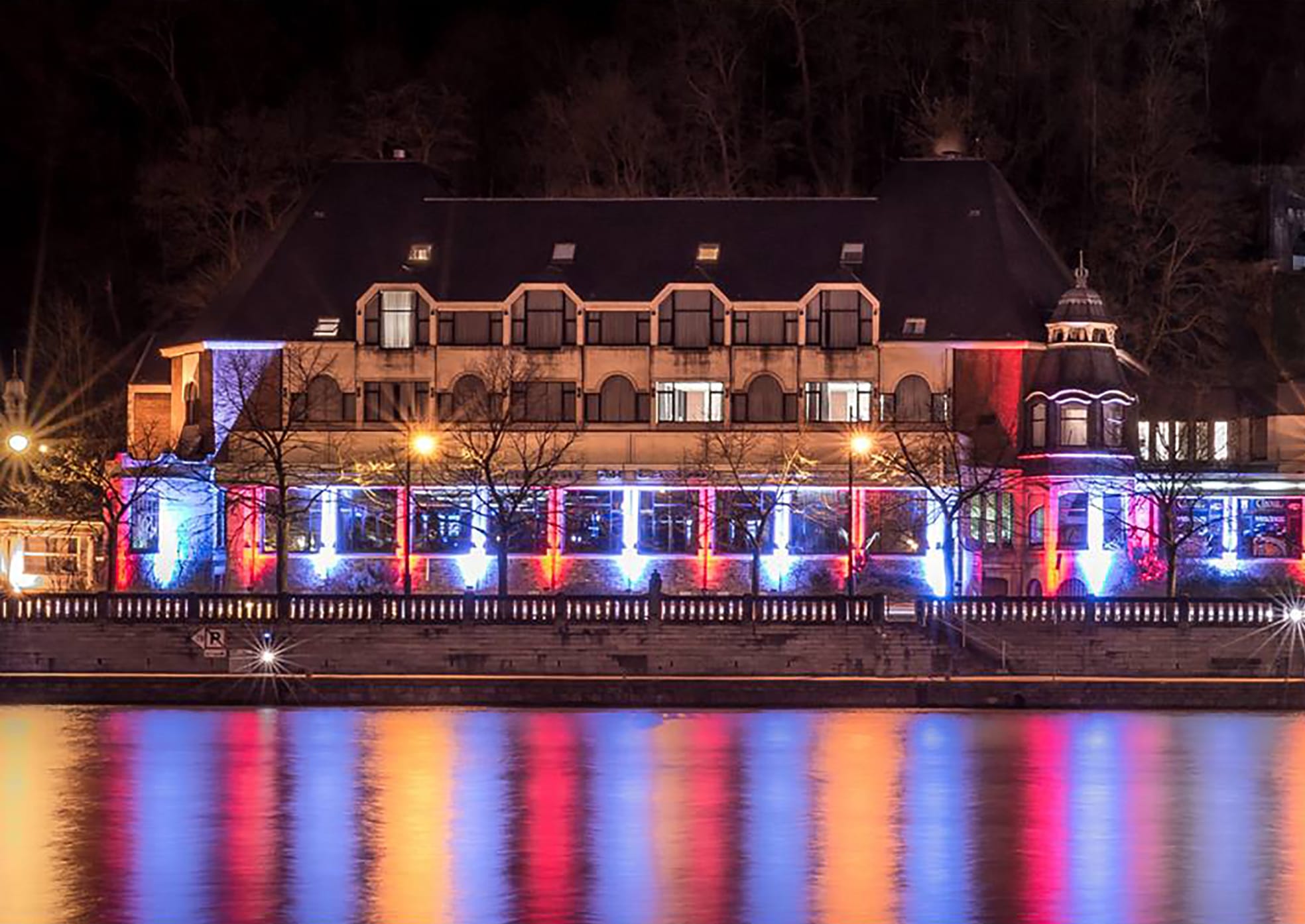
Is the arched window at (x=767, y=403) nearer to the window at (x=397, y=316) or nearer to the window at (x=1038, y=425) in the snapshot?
the window at (x=1038, y=425)

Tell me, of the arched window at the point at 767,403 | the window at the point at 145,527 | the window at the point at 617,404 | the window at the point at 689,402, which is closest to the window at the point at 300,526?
the window at the point at 145,527

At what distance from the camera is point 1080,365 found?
96062 millimetres

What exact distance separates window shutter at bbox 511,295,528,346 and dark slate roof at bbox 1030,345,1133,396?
1667 centimetres

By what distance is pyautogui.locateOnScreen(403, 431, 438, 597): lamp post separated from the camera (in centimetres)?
8956

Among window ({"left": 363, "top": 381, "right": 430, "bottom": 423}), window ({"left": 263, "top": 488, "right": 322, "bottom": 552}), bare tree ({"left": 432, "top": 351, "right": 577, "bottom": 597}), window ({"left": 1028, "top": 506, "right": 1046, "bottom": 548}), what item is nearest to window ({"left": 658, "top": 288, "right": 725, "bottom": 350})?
bare tree ({"left": 432, "top": 351, "right": 577, "bottom": 597})

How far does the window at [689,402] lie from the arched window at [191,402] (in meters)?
15.8

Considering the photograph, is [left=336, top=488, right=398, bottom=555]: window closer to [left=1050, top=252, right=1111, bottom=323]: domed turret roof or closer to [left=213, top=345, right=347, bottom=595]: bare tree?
[left=213, top=345, right=347, bottom=595]: bare tree

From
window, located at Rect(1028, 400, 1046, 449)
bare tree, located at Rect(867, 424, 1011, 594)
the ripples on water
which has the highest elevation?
window, located at Rect(1028, 400, 1046, 449)

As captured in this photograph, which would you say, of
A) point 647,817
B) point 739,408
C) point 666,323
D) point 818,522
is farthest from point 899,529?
point 647,817

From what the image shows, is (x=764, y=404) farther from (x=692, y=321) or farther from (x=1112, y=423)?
(x=1112, y=423)

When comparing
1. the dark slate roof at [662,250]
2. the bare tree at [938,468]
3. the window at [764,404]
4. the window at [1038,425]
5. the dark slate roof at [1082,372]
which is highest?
the dark slate roof at [662,250]

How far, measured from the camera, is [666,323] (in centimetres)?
9838

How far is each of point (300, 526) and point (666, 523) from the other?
460 inches

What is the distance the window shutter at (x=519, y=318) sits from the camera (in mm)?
98375
